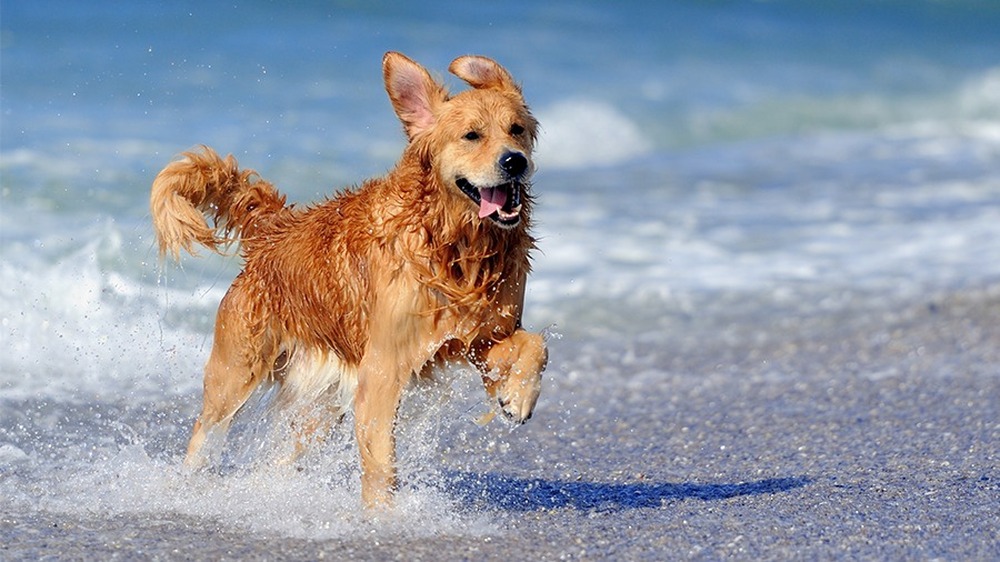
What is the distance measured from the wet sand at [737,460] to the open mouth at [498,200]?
1072mm

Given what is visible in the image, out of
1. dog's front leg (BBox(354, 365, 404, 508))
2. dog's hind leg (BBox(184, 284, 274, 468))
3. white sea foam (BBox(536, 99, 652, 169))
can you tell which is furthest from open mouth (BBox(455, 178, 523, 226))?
white sea foam (BBox(536, 99, 652, 169))

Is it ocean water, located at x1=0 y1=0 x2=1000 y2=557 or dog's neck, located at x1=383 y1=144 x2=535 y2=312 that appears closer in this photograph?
dog's neck, located at x1=383 y1=144 x2=535 y2=312

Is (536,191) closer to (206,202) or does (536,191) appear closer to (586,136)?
(586,136)

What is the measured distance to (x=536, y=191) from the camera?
1334cm

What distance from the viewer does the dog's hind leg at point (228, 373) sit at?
18.9ft

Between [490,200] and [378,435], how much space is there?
3.01 ft

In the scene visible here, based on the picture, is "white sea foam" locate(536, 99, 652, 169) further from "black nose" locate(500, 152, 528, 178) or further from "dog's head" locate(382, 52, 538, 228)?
"black nose" locate(500, 152, 528, 178)

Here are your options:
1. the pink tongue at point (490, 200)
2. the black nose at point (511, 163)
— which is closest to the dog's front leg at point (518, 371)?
the pink tongue at point (490, 200)

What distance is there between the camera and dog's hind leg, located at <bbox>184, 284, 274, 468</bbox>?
5.76 metres

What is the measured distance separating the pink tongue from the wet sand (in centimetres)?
109

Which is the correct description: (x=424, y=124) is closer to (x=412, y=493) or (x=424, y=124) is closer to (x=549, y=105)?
(x=412, y=493)

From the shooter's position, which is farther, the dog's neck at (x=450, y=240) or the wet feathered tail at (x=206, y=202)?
the wet feathered tail at (x=206, y=202)

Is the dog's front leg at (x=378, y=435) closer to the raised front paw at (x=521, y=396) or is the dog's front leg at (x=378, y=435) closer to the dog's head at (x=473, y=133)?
the raised front paw at (x=521, y=396)

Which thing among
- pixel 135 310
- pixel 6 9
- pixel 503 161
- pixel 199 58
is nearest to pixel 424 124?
pixel 503 161
